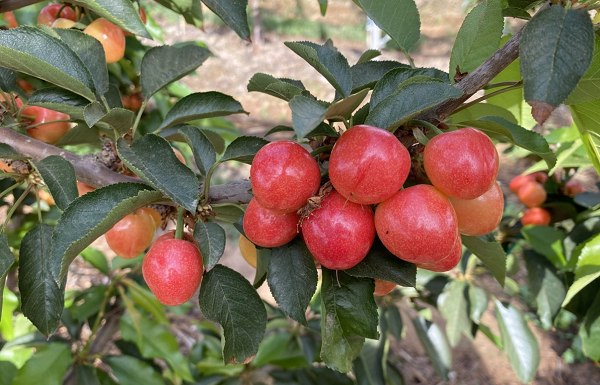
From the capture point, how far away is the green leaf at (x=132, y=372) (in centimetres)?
115

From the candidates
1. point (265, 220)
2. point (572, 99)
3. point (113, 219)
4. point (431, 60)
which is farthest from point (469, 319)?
point (431, 60)

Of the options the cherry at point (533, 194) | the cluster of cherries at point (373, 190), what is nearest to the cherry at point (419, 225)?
the cluster of cherries at point (373, 190)

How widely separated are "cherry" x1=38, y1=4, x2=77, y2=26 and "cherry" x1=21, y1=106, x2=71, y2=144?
8.6 inches

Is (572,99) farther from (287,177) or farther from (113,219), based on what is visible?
(113,219)

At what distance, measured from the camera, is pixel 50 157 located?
630mm

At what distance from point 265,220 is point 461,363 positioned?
8.65ft

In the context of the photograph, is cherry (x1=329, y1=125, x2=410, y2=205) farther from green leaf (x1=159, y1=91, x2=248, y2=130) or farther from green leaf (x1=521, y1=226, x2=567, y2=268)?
green leaf (x1=521, y1=226, x2=567, y2=268)

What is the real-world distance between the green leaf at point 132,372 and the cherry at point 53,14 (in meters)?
0.82

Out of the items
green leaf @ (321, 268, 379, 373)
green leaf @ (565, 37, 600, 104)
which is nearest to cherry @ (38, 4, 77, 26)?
green leaf @ (321, 268, 379, 373)

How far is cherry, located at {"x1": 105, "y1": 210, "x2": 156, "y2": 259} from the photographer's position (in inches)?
27.0

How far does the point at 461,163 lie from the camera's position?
458 millimetres

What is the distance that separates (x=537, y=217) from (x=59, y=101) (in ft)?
4.07

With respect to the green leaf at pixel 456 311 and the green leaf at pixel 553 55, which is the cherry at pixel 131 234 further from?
the green leaf at pixel 456 311

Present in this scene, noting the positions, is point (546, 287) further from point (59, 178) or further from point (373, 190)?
point (59, 178)
